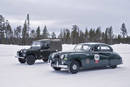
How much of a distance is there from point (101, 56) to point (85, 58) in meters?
1.38

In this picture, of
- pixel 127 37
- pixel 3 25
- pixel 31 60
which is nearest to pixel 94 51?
pixel 31 60

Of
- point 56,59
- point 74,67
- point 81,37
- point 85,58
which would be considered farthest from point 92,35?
point 74,67

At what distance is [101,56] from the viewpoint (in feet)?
41.6

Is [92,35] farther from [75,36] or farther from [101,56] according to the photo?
[101,56]

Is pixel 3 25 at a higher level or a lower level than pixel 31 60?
higher

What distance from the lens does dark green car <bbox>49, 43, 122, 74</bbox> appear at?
1120 centimetres

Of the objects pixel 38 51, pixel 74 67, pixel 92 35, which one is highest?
pixel 92 35

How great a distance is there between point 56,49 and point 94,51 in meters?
6.04

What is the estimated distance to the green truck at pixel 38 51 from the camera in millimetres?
15916

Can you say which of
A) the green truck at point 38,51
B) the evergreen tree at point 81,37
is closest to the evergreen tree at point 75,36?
the evergreen tree at point 81,37

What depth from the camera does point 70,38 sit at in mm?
93500

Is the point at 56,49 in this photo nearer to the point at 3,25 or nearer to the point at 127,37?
the point at 3,25

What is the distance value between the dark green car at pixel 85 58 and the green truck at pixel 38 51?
399 centimetres

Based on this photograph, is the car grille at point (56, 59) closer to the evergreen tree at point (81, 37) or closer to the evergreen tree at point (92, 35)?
the evergreen tree at point (81, 37)
